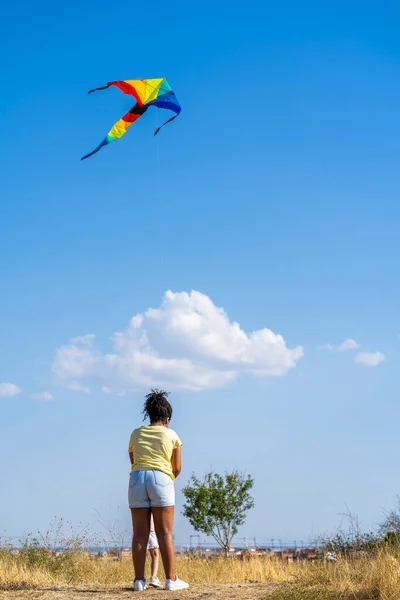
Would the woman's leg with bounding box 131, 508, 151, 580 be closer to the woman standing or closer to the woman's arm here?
the woman standing

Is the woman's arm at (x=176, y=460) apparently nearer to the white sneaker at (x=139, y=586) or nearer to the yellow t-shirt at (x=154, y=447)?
the yellow t-shirt at (x=154, y=447)

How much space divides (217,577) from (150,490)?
350 centimetres

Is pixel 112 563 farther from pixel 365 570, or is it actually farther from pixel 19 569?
pixel 365 570

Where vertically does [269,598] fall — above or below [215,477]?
below

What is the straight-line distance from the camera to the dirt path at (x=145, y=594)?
6.52 m

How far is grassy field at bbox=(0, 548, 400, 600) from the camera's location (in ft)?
21.1

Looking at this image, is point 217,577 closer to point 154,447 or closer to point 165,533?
point 165,533

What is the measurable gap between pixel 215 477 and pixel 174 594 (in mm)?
Answer: 23947

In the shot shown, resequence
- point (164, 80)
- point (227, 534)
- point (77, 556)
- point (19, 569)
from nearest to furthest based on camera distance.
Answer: point (19, 569), point (77, 556), point (164, 80), point (227, 534)

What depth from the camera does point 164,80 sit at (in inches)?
510

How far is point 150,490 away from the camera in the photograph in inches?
272

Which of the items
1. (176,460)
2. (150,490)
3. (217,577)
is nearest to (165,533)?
(150,490)

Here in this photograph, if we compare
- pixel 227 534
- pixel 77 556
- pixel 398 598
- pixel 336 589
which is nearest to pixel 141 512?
pixel 336 589

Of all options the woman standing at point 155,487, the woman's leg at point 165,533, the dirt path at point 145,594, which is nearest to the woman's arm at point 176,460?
the woman standing at point 155,487
